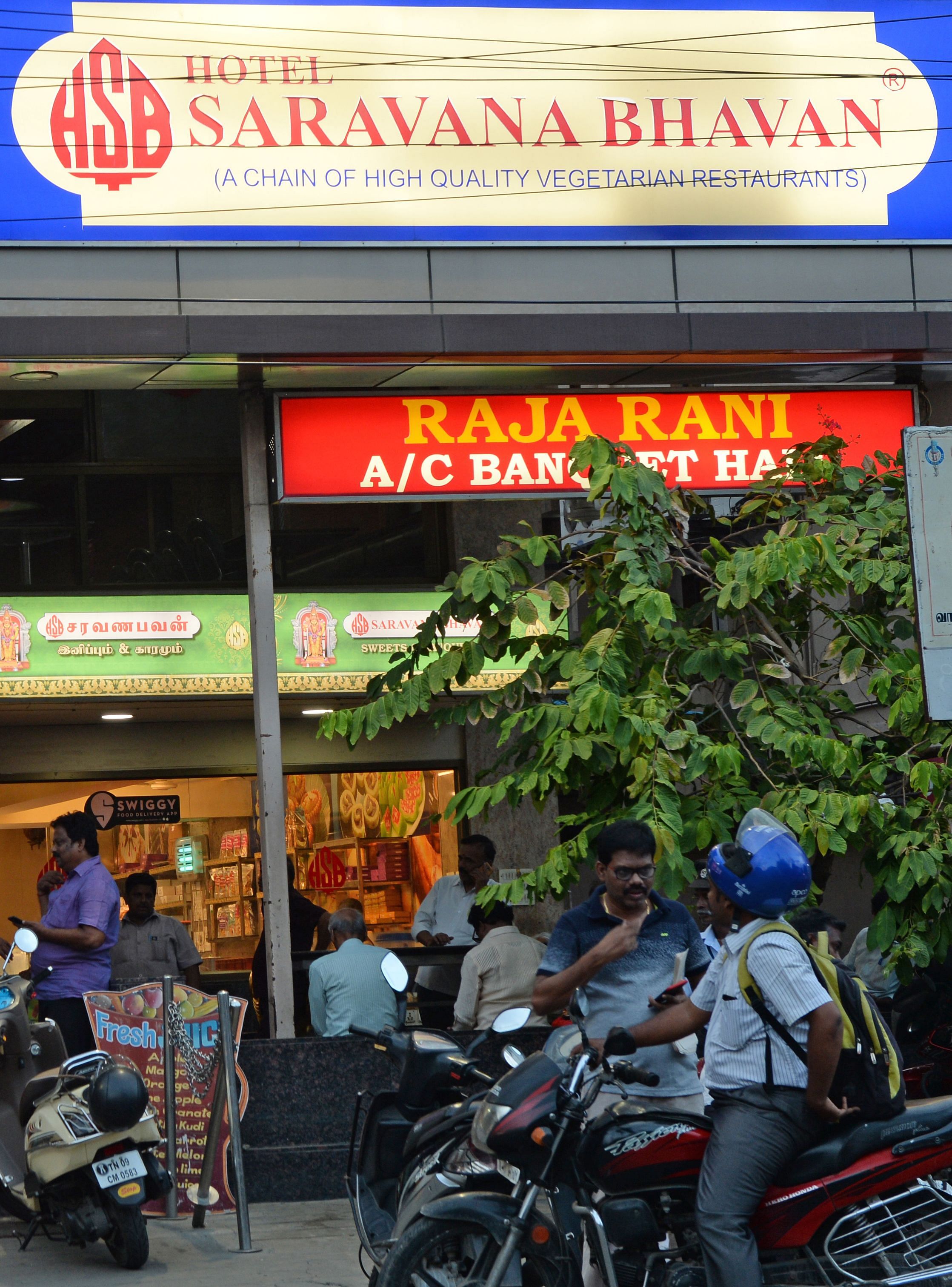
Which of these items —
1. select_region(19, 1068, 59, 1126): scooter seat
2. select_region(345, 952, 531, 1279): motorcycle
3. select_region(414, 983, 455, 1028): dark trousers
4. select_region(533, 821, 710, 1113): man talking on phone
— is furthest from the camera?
select_region(414, 983, 455, 1028): dark trousers

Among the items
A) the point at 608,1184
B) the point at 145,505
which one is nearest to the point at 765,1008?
the point at 608,1184

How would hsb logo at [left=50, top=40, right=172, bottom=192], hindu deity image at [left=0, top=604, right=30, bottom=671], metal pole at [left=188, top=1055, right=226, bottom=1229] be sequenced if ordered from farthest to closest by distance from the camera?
1. hindu deity image at [left=0, top=604, right=30, bottom=671]
2. hsb logo at [left=50, top=40, right=172, bottom=192]
3. metal pole at [left=188, top=1055, right=226, bottom=1229]

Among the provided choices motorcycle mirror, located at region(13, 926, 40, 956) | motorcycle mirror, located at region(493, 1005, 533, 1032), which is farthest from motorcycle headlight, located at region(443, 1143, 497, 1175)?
motorcycle mirror, located at region(13, 926, 40, 956)

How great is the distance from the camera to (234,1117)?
8.05 metres

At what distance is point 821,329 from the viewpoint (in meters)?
10.2

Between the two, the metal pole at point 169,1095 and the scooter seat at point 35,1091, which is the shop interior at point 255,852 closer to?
the metal pole at point 169,1095

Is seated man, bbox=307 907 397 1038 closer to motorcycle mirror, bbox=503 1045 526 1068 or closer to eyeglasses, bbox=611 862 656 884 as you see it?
eyeglasses, bbox=611 862 656 884

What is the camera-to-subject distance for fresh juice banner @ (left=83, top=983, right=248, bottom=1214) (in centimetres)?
843

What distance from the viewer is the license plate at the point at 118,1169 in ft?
23.9

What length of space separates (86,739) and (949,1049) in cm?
757

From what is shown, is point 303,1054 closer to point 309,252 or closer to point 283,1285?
point 283,1285

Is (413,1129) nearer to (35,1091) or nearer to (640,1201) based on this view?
(640,1201)

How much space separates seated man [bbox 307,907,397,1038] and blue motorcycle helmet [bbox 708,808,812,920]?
4341 millimetres

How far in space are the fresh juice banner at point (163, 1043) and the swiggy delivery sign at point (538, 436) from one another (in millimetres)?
2959
